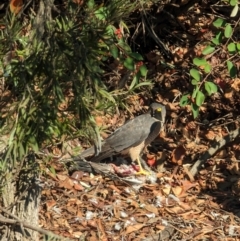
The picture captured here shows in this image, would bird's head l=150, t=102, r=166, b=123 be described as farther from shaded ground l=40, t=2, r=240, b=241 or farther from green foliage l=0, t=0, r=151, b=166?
green foliage l=0, t=0, r=151, b=166

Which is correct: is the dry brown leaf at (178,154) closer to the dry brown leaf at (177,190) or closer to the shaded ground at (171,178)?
the shaded ground at (171,178)

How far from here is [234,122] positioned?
791 cm

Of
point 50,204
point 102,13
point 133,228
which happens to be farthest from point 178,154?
point 102,13

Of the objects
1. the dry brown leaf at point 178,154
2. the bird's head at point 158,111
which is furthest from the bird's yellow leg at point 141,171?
the bird's head at point 158,111

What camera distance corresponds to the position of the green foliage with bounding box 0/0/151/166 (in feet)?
12.6

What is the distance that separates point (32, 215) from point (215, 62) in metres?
3.66

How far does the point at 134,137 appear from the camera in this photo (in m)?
7.48

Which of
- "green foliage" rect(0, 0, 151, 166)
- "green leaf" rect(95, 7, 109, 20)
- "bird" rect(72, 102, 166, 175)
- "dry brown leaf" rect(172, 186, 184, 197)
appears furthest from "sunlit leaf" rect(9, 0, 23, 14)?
"dry brown leaf" rect(172, 186, 184, 197)

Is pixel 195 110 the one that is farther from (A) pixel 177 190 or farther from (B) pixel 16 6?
(B) pixel 16 6

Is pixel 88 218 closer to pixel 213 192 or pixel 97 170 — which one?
pixel 97 170

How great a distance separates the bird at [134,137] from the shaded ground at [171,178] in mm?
198

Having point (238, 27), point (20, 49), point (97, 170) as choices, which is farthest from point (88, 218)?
point (20, 49)

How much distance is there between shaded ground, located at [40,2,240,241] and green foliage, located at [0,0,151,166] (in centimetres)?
99

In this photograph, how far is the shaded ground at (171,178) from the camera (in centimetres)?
646
